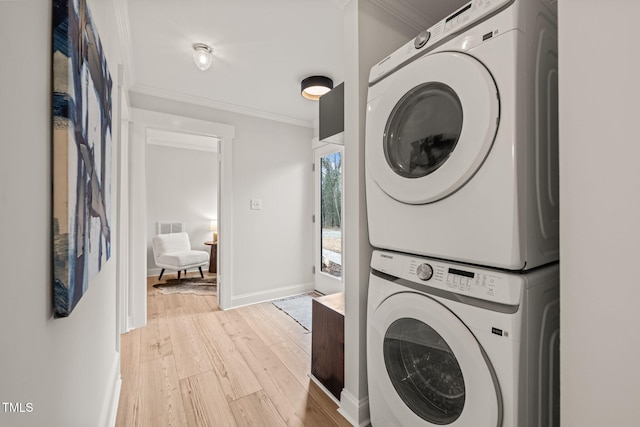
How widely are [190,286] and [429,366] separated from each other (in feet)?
12.1

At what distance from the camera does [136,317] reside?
2.62m

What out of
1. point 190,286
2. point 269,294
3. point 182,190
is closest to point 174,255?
point 190,286

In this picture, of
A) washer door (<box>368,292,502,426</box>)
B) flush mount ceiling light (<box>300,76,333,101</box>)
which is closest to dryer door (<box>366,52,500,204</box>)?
washer door (<box>368,292,502,426</box>)

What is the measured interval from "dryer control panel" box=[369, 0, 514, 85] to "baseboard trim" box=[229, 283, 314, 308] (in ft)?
8.94

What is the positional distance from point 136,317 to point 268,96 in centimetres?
254

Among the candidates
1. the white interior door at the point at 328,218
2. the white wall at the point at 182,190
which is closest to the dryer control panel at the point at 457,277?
the white interior door at the point at 328,218

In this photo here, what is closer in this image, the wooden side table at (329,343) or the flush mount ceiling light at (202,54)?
the wooden side table at (329,343)

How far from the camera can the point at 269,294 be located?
3.41 metres

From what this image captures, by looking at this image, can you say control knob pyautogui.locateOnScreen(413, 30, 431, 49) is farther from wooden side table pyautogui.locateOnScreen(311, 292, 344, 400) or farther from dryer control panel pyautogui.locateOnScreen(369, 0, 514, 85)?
wooden side table pyautogui.locateOnScreen(311, 292, 344, 400)

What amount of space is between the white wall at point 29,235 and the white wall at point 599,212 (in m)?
1.22

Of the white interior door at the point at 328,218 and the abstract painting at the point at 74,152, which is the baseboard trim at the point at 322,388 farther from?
the white interior door at the point at 328,218

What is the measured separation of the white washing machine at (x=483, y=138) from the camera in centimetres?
84

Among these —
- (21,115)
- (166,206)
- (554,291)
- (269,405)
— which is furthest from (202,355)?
(166,206)

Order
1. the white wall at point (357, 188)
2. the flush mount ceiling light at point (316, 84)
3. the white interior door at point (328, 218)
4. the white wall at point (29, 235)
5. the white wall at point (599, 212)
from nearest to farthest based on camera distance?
the white wall at point (29, 235) < the white wall at point (599, 212) < the white wall at point (357, 188) < the flush mount ceiling light at point (316, 84) < the white interior door at point (328, 218)
